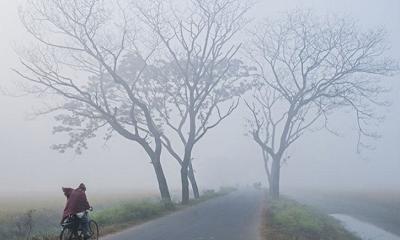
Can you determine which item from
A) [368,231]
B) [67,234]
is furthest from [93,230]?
[368,231]

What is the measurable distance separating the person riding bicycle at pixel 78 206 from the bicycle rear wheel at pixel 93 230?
40cm

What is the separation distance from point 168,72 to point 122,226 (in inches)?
776

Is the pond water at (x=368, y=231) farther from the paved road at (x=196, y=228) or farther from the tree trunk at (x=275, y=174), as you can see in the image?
the tree trunk at (x=275, y=174)

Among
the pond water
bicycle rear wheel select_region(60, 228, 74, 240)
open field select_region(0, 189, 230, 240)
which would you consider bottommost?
the pond water

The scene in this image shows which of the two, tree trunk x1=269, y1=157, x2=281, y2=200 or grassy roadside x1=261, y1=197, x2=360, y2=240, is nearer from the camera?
grassy roadside x1=261, y1=197, x2=360, y2=240

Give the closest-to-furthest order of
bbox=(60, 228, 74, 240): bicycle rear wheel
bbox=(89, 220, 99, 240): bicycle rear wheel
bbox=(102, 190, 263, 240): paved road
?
bbox=(60, 228, 74, 240): bicycle rear wheel → bbox=(89, 220, 99, 240): bicycle rear wheel → bbox=(102, 190, 263, 240): paved road

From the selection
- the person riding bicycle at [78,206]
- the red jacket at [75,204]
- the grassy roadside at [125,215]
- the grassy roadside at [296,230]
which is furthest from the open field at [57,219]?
the grassy roadside at [296,230]

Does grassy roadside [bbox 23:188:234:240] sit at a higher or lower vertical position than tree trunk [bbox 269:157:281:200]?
lower

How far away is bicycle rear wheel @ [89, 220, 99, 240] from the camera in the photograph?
15.7 meters

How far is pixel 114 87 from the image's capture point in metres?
38.2

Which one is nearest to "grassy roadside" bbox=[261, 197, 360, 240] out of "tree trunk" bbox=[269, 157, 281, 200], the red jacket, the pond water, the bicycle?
the pond water

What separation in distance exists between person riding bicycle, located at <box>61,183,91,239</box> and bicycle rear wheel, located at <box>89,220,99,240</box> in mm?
397

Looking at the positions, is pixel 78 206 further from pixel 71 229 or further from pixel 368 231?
pixel 368 231

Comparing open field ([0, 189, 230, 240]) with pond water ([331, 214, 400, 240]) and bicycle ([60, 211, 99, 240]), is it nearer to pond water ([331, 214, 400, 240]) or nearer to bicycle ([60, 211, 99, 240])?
bicycle ([60, 211, 99, 240])
